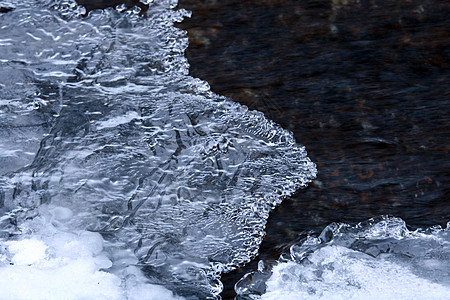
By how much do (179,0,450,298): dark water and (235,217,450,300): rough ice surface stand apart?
0.05 m

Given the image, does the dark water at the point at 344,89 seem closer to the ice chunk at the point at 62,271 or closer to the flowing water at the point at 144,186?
the flowing water at the point at 144,186

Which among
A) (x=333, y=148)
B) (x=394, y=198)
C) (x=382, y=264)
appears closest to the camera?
(x=382, y=264)

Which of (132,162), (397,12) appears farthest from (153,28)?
(397,12)

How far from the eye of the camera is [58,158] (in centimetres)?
203

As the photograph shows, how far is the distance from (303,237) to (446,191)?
0.56 m

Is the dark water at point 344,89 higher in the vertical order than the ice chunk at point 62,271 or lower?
higher

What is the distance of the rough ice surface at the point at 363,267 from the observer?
66.1 inches

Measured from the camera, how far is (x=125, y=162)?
2035mm

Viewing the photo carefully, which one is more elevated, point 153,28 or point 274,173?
point 153,28

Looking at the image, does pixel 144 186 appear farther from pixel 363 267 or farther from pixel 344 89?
pixel 344 89

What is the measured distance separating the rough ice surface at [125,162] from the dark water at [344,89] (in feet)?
0.27

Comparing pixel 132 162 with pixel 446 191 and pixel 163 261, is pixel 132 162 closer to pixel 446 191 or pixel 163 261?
pixel 163 261

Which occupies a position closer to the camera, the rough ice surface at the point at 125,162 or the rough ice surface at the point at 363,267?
the rough ice surface at the point at 363,267

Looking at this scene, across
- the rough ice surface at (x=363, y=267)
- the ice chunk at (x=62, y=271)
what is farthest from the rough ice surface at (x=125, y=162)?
the rough ice surface at (x=363, y=267)
